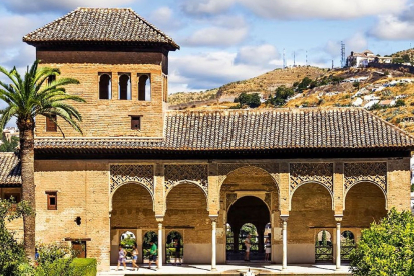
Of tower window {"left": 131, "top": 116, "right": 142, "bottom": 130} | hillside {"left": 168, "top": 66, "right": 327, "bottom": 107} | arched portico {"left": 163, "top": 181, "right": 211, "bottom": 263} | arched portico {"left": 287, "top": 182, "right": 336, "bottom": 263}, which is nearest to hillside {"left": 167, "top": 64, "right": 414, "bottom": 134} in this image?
hillside {"left": 168, "top": 66, "right": 327, "bottom": 107}

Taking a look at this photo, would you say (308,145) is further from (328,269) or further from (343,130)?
(328,269)

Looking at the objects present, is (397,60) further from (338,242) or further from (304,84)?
(338,242)

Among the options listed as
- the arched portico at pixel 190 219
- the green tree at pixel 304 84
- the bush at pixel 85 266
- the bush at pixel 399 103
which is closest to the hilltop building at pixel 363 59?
the green tree at pixel 304 84

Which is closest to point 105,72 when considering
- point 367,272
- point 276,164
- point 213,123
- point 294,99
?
point 213,123

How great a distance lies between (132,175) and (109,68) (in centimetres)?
430

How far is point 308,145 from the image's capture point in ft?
111

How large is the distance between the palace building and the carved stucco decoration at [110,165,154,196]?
0.13 ft

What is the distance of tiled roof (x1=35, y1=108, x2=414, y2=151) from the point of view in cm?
3409

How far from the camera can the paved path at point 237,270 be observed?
110 feet

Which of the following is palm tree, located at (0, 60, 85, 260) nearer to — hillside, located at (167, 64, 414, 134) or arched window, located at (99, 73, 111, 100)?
arched window, located at (99, 73, 111, 100)

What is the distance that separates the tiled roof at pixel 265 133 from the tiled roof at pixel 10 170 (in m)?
1.43

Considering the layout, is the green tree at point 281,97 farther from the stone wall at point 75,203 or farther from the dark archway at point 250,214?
the stone wall at point 75,203

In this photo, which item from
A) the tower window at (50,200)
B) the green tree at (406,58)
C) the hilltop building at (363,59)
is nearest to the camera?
the tower window at (50,200)

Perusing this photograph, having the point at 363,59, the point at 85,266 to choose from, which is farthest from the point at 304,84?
the point at 85,266
